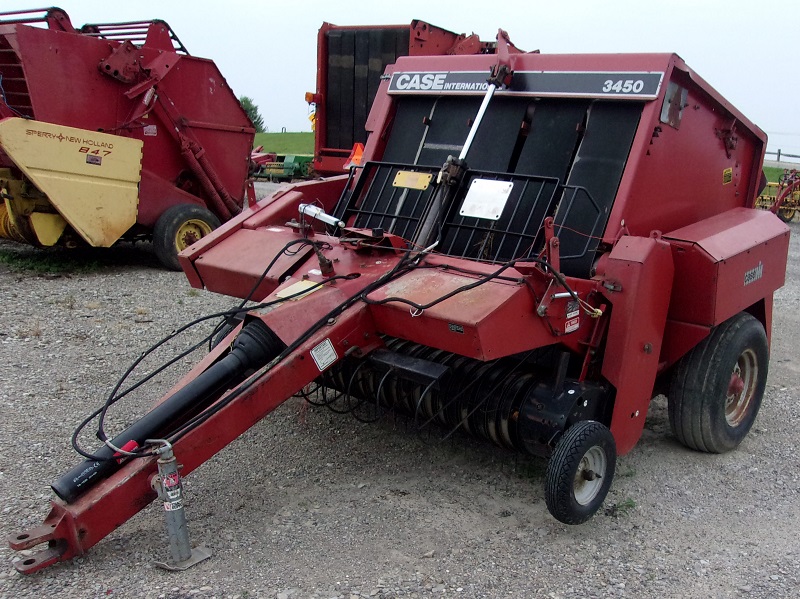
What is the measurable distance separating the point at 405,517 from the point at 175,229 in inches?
222

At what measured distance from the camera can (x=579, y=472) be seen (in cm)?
298

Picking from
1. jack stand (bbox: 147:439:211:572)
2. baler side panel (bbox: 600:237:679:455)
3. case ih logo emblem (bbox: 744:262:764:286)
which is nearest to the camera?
jack stand (bbox: 147:439:211:572)

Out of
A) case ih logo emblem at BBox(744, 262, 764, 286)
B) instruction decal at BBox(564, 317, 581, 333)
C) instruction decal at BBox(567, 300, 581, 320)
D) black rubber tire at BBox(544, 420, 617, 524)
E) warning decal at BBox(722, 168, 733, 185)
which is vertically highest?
warning decal at BBox(722, 168, 733, 185)

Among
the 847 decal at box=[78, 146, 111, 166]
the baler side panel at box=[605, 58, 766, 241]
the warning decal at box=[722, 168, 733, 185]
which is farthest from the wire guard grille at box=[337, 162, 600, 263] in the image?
the 847 decal at box=[78, 146, 111, 166]

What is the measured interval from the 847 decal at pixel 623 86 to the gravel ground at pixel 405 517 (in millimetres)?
1798

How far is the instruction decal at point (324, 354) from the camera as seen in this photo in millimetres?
2934

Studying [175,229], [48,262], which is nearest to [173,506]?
[175,229]

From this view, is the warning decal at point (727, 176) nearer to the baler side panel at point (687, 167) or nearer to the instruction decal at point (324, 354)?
the baler side panel at point (687, 167)

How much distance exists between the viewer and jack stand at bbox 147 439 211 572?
258 centimetres

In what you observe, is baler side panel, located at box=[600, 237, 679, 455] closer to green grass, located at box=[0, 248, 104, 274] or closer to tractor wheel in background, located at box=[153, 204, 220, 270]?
tractor wheel in background, located at box=[153, 204, 220, 270]

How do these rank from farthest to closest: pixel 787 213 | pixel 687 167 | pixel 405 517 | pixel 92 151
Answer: pixel 787 213
pixel 92 151
pixel 687 167
pixel 405 517

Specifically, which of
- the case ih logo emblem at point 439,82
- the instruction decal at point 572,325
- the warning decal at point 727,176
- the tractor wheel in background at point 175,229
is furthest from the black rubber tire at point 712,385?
the tractor wheel in background at point 175,229

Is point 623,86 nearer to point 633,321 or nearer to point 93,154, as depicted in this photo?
point 633,321

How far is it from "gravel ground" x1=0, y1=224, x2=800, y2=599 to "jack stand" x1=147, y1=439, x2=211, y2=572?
0.18 feet
